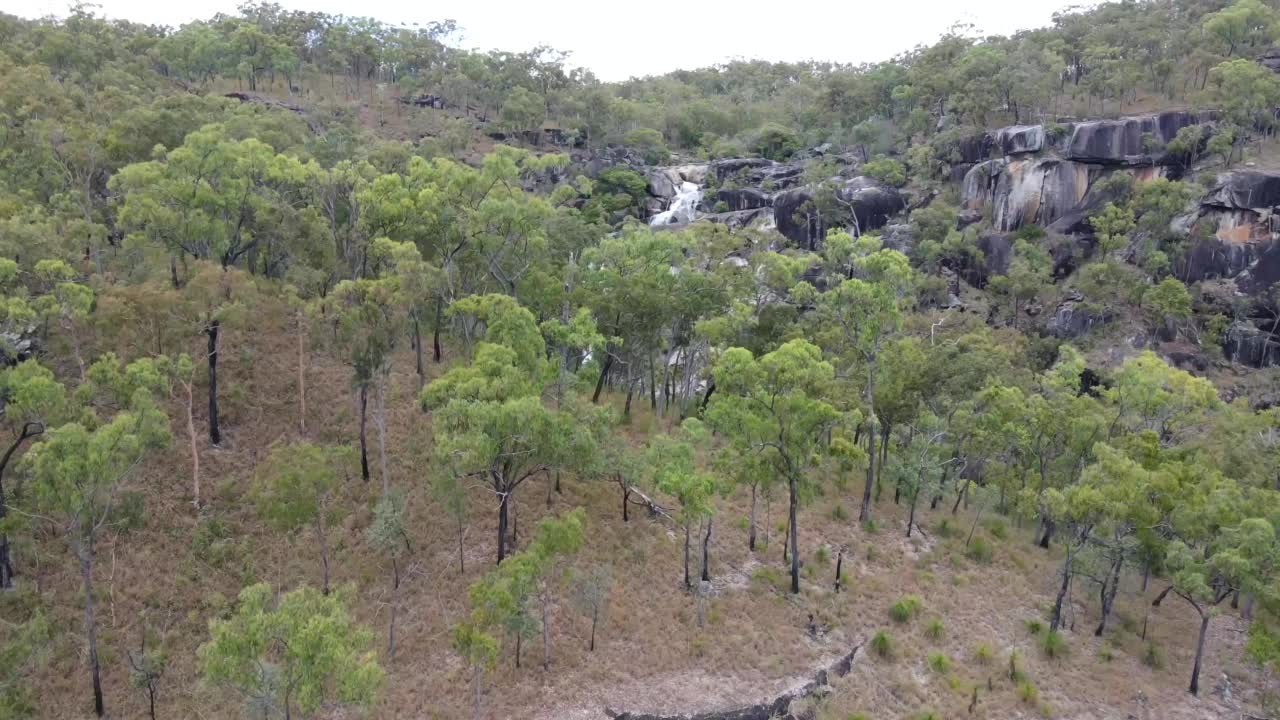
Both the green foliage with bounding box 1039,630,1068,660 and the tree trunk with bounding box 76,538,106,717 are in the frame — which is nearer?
the tree trunk with bounding box 76,538,106,717

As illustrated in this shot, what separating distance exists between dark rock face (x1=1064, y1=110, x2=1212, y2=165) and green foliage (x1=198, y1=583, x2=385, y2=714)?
73.0 meters

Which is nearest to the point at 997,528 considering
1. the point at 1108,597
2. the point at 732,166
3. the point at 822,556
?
the point at 1108,597

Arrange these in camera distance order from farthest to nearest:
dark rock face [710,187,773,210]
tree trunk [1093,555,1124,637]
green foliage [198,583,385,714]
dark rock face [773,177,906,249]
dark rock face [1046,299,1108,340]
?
dark rock face [710,187,773,210] → dark rock face [773,177,906,249] → dark rock face [1046,299,1108,340] → tree trunk [1093,555,1124,637] → green foliage [198,583,385,714]

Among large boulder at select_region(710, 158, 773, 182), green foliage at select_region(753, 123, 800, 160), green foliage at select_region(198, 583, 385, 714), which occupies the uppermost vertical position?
green foliage at select_region(753, 123, 800, 160)

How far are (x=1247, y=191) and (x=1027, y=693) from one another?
53.3 m

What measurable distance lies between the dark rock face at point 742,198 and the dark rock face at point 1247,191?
3788 cm

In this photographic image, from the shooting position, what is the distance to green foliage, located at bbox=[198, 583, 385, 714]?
14453 mm

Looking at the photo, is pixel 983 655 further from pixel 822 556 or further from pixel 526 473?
pixel 526 473

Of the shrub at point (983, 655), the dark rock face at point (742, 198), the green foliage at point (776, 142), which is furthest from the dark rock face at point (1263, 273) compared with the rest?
the green foliage at point (776, 142)

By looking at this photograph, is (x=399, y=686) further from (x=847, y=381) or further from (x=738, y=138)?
(x=738, y=138)

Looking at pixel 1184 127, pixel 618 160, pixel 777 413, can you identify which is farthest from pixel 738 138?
pixel 777 413

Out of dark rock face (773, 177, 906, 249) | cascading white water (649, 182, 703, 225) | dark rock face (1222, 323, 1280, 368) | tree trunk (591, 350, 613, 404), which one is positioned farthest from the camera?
cascading white water (649, 182, 703, 225)

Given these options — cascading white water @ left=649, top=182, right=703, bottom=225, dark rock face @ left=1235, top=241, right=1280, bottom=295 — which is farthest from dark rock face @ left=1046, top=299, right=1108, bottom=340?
cascading white water @ left=649, top=182, right=703, bottom=225

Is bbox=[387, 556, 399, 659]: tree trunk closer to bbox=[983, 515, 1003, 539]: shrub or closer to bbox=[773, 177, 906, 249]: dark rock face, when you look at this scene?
bbox=[983, 515, 1003, 539]: shrub
